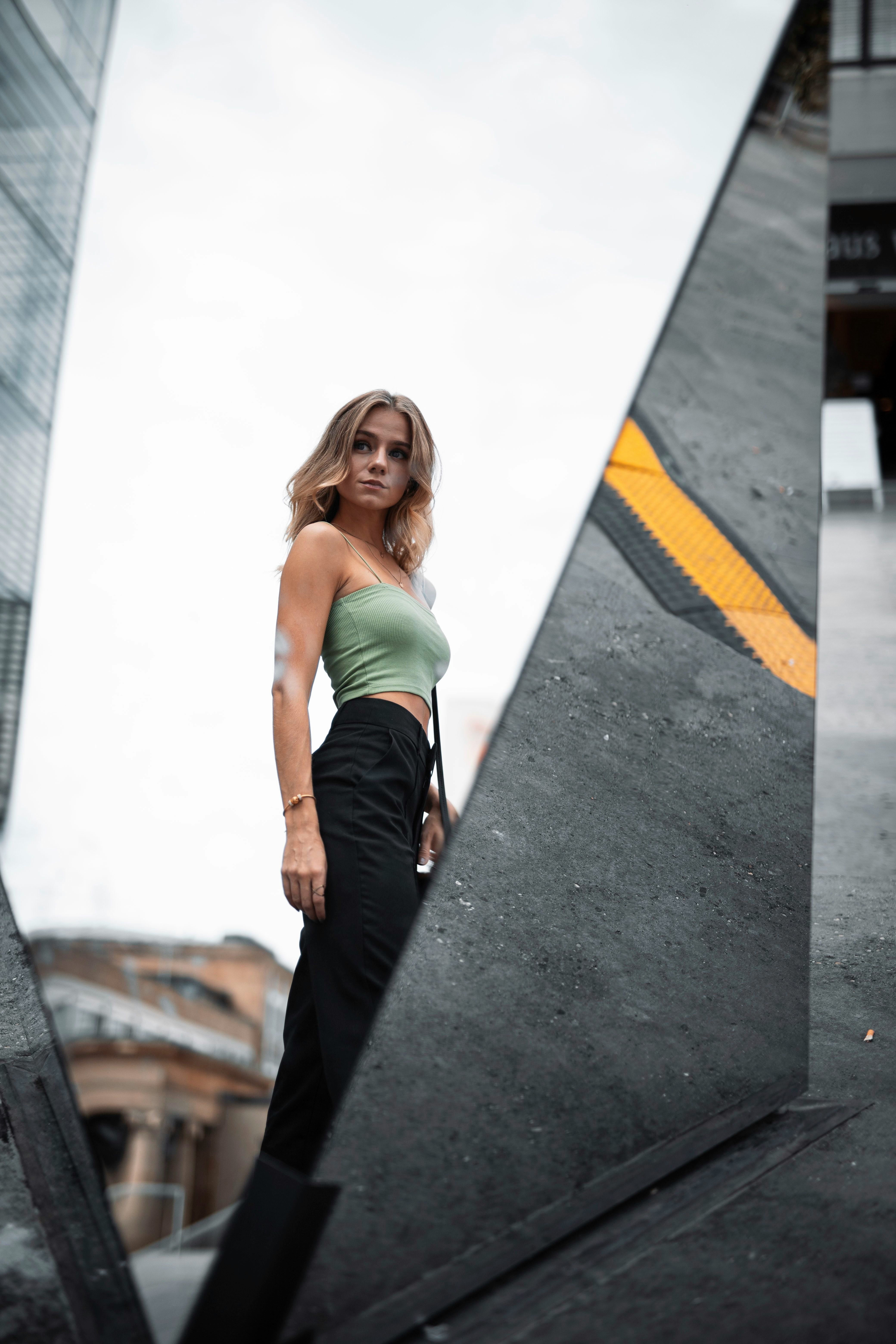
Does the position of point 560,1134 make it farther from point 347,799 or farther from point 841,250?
point 841,250

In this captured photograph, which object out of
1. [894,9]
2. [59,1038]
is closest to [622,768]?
[59,1038]

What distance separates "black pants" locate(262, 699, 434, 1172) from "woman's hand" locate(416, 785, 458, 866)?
0.13 metres

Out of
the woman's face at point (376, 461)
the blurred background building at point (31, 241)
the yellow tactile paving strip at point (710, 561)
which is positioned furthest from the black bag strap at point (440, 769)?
the blurred background building at point (31, 241)

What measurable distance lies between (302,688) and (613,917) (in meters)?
0.82

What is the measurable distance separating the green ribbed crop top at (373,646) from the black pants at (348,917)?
0.11 feet

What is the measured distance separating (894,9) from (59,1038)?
28.7 feet

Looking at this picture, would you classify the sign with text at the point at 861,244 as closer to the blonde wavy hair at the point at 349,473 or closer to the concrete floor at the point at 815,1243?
the concrete floor at the point at 815,1243

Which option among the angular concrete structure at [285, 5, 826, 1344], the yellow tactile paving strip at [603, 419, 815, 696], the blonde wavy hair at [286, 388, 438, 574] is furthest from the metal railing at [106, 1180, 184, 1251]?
the yellow tactile paving strip at [603, 419, 815, 696]

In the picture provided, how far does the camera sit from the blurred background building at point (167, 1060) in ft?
3.97

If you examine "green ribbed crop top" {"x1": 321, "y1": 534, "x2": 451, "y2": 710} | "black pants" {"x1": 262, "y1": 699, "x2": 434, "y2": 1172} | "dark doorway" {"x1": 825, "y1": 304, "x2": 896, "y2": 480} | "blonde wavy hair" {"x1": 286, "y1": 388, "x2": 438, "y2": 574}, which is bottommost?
"black pants" {"x1": 262, "y1": 699, "x2": 434, "y2": 1172}

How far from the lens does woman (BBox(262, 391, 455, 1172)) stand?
1354mm

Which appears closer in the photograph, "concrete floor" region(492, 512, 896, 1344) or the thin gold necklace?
"concrete floor" region(492, 512, 896, 1344)

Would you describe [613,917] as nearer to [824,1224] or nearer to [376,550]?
[824,1224]

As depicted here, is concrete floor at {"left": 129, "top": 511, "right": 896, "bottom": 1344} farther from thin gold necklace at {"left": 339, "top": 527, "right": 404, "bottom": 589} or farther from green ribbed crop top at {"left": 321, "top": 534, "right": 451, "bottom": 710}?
thin gold necklace at {"left": 339, "top": 527, "right": 404, "bottom": 589}
